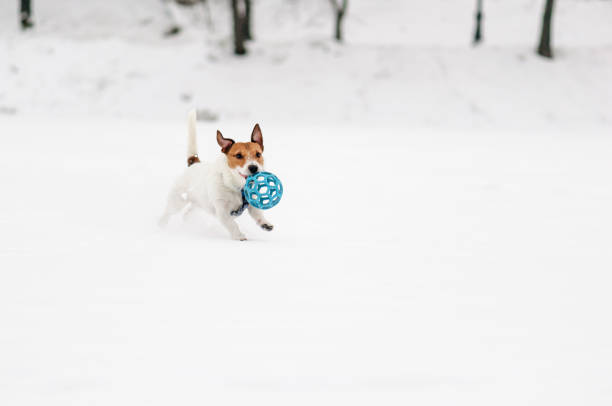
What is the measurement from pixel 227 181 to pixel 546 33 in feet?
57.8

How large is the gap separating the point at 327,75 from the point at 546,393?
57.2 feet

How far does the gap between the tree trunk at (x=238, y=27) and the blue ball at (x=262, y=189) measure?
1545 cm

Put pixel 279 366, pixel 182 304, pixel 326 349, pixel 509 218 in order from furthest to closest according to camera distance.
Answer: pixel 509 218, pixel 182 304, pixel 326 349, pixel 279 366

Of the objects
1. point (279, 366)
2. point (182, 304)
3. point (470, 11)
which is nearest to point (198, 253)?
point (182, 304)

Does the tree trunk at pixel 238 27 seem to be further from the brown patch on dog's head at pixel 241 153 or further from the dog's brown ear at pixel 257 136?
the brown patch on dog's head at pixel 241 153

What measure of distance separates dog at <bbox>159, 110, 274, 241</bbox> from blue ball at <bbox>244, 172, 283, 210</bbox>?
58mm

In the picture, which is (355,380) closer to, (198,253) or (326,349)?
(326,349)

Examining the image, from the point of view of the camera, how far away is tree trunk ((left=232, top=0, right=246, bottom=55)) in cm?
1875

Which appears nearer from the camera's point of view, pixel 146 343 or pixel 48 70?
pixel 146 343

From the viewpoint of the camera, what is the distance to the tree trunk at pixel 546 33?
18892 mm

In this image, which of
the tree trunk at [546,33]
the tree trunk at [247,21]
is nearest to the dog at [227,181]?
the tree trunk at [247,21]

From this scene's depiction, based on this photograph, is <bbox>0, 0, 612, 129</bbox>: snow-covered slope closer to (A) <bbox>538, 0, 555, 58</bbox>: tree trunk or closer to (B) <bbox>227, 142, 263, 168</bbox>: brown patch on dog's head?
(A) <bbox>538, 0, 555, 58</bbox>: tree trunk

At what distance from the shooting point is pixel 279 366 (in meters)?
2.47

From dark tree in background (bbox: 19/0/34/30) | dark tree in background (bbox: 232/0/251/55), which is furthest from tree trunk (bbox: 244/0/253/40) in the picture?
dark tree in background (bbox: 19/0/34/30)
